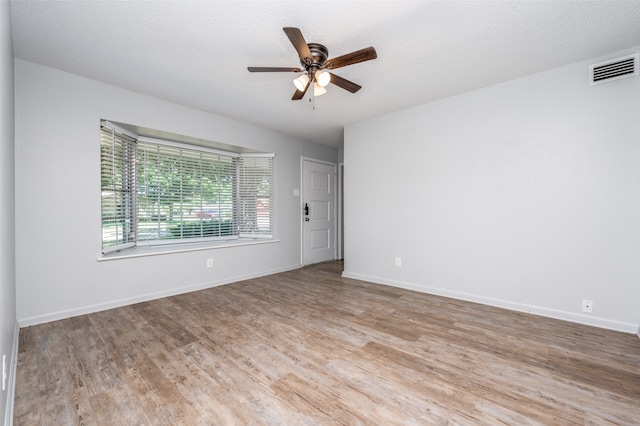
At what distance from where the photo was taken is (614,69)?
8.05 ft

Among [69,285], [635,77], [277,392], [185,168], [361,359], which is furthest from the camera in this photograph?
[185,168]

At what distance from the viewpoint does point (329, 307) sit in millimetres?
3154

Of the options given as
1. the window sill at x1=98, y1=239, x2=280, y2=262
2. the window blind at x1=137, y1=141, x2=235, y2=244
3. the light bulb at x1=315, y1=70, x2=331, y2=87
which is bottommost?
the window sill at x1=98, y1=239, x2=280, y2=262

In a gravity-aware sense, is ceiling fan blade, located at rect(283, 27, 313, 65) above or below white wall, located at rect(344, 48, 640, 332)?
above

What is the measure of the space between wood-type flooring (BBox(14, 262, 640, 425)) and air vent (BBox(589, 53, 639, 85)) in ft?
7.51

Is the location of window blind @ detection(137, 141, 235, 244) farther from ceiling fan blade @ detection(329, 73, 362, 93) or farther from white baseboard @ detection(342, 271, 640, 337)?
white baseboard @ detection(342, 271, 640, 337)

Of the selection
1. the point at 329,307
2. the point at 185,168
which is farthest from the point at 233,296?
the point at 185,168

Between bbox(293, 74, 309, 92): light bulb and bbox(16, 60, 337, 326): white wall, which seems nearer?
bbox(293, 74, 309, 92): light bulb

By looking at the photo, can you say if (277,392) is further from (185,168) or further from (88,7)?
(185,168)

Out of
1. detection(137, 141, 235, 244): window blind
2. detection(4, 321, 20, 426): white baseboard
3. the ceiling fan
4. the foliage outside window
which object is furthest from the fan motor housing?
detection(4, 321, 20, 426): white baseboard

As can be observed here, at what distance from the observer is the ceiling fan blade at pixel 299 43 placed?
5.71ft

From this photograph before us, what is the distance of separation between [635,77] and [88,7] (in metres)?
4.43

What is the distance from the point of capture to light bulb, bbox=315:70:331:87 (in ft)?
7.23

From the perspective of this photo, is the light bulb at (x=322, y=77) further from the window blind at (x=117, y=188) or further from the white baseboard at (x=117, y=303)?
the white baseboard at (x=117, y=303)
